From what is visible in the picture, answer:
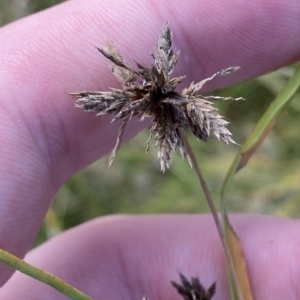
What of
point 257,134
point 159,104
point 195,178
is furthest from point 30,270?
point 195,178

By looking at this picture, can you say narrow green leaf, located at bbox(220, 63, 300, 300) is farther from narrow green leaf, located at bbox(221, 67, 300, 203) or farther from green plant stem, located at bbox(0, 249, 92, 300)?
green plant stem, located at bbox(0, 249, 92, 300)

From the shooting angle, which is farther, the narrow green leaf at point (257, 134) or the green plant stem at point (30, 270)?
the narrow green leaf at point (257, 134)

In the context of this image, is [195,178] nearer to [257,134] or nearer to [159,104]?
[257,134]

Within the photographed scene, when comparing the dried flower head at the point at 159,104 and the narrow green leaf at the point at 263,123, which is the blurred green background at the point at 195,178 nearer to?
the narrow green leaf at the point at 263,123

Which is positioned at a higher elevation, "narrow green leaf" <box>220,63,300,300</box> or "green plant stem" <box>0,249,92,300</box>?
"narrow green leaf" <box>220,63,300,300</box>

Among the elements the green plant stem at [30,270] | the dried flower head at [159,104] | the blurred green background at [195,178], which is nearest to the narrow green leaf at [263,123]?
the dried flower head at [159,104]

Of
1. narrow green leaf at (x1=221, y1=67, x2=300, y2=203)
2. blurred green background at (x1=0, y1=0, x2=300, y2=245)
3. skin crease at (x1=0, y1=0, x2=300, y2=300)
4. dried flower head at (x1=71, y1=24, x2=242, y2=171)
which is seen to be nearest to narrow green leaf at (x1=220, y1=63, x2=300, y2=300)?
narrow green leaf at (x1=221, y1=67, x2=300, y2=203)
